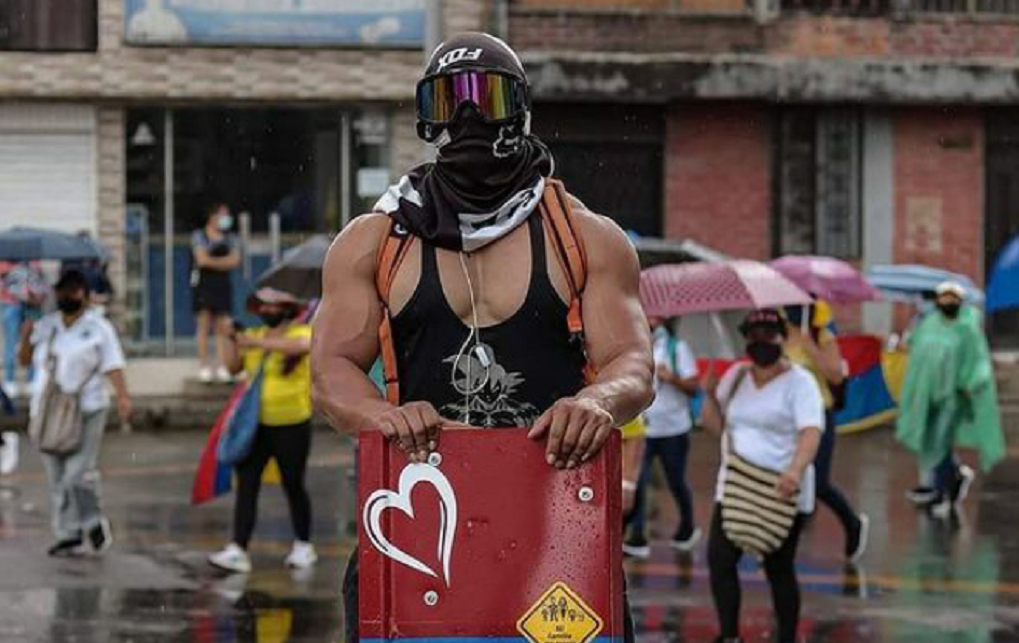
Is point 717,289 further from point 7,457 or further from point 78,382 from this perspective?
point 7,457

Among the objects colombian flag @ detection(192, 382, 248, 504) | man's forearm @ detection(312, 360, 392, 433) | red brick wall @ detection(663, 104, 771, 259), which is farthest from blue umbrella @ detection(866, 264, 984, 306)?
man's forearm @ detection(312, 360, 392, 433)

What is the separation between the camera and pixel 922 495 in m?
16.0

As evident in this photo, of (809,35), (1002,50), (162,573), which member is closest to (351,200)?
(809,35)

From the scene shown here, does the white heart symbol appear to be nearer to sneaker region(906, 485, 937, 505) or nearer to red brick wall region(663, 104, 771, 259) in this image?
sneaker region(906, 485, 937, 505)

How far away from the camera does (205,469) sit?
1352 cm

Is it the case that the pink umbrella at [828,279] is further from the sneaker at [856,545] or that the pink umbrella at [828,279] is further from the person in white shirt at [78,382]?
the person in white shirt at [78,382]

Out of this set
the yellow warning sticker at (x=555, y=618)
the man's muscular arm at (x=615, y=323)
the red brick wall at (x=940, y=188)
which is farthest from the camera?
the red brick wall at (x=940, y=188)

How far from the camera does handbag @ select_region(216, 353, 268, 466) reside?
12555 millimetres

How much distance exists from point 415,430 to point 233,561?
8.30 m

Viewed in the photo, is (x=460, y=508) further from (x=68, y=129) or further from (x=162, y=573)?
(x=68, y=129)

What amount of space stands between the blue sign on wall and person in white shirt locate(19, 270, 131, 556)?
11.6 m

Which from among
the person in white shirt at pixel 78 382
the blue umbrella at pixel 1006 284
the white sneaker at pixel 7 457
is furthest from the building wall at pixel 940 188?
the person in white shirt at pixel 78 382

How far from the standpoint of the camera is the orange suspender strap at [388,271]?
4.83m

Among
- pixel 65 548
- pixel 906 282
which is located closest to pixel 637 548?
pixel 65 548
